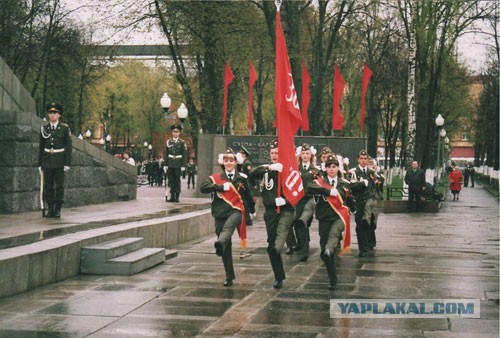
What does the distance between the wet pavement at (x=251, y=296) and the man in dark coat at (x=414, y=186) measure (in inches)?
515

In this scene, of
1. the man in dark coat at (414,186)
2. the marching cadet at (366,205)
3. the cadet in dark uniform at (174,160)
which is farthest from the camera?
the man in dark coat at (414,186)

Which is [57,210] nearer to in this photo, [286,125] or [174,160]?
[286,125]

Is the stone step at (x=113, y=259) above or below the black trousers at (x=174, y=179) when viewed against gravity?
below

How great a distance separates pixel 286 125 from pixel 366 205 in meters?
5.61

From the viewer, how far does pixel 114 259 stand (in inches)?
474

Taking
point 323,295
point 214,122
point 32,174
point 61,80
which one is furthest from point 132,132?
point 323,295

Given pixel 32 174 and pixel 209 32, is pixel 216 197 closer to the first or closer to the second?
pixel 32 174

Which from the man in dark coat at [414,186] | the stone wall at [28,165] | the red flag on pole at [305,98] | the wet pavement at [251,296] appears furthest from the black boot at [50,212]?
the red flag on pole at [305,98]

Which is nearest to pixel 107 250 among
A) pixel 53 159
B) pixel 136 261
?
pixel 136 261

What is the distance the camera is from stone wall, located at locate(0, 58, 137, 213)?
15539mm

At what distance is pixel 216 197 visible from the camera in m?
11.6

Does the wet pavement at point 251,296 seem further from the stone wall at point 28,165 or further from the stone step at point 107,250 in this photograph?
the stone wall at point 28,165

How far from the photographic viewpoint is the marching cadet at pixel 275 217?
11078mm

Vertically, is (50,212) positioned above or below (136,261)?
above
